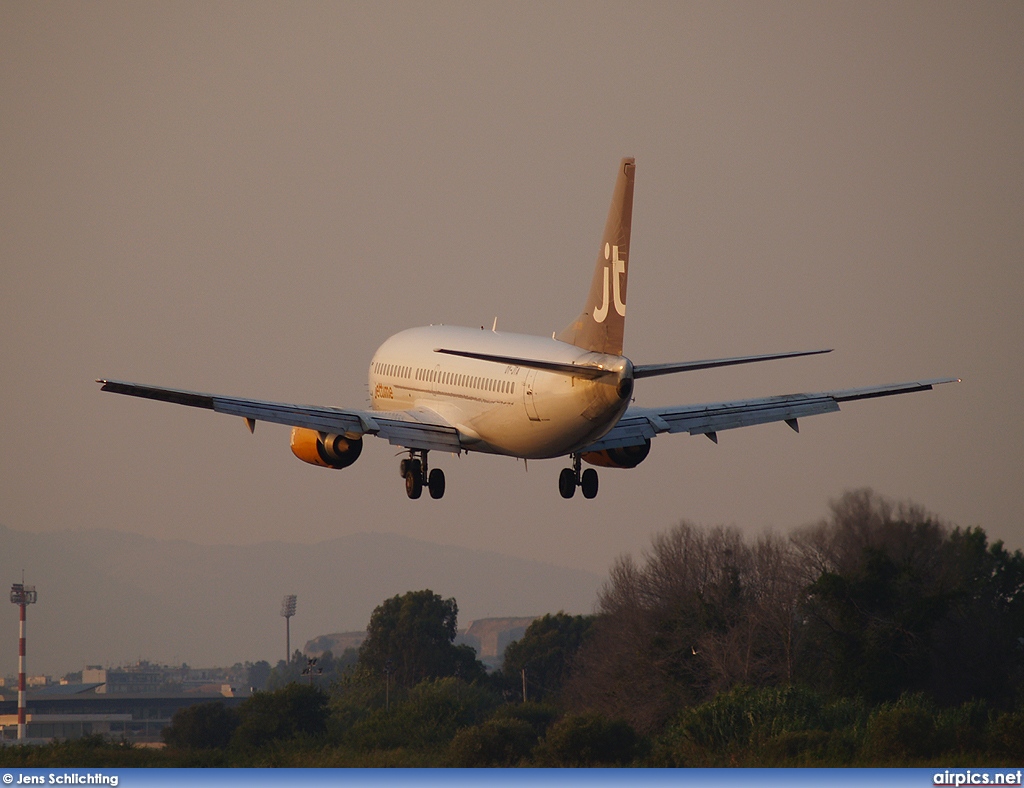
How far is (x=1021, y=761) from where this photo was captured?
200ft

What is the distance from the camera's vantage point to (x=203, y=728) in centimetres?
9769

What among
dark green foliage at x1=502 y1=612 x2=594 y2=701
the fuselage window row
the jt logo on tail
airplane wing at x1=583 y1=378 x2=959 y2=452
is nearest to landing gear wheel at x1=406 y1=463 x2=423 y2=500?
the fuselage window row

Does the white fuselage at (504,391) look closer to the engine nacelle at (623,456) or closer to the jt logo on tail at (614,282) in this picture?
the jt logo on tail at (614,282)

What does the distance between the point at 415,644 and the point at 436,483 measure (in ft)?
348

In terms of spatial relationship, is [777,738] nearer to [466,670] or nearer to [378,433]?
[378,433]

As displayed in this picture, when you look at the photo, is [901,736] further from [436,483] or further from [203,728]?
[203,728]

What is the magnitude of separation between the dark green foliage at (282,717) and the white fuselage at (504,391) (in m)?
32.7

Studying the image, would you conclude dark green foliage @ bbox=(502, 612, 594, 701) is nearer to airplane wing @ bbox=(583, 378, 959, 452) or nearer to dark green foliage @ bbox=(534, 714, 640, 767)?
dark green foliage @ bbox=(534, 714, 640, 767)

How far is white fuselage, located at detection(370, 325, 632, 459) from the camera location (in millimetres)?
51031

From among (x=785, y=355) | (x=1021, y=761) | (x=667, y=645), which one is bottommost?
(x=1021, y=761)

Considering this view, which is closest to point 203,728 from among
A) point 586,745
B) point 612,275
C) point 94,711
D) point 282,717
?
point 282,717

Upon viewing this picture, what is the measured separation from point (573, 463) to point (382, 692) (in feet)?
227

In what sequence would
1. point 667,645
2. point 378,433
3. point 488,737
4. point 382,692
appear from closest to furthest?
point 378,433 → point 488,737 → point 667,645 → point 382,692

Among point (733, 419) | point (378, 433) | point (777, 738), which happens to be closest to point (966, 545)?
point (777, 738)
